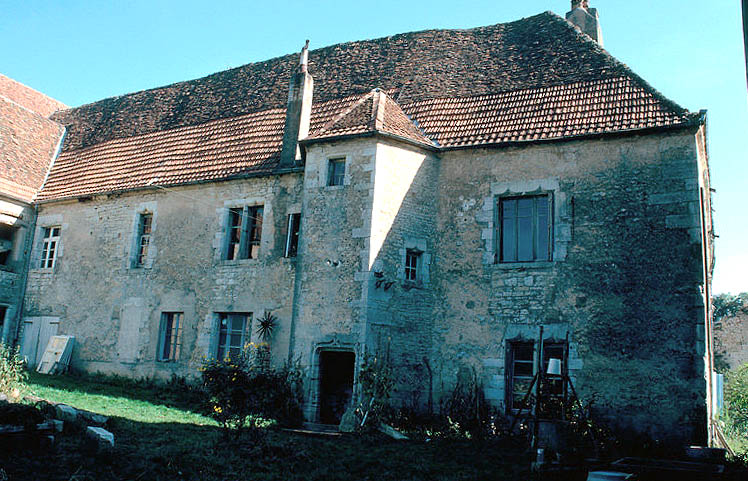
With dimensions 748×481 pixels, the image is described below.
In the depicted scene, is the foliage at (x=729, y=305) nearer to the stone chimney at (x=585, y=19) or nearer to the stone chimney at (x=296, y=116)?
the stone chimney at (x=585, y=19)

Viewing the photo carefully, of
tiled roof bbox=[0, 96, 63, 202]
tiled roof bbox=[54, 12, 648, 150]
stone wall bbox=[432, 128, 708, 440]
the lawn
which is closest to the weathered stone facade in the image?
stone wall bbox=[432, 128, 708, 440]

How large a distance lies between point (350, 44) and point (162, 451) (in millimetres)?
12538

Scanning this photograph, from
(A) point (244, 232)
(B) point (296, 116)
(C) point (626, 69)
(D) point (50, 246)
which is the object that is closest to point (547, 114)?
(C) point (626, 69)

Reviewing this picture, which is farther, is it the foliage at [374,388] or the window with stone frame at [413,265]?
the window with stone frame at [413,265]

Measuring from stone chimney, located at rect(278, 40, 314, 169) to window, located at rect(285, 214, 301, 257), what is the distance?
1185 millimetres

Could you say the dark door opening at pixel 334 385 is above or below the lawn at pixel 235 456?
above

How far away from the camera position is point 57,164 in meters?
20.0

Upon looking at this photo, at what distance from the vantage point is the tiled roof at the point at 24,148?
18422 millimetres

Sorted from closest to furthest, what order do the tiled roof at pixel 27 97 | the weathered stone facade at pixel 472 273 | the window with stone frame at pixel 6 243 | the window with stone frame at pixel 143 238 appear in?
the weathered stone facade at pixel 472 273 < the window with stone frame at pixel 143 238 < the window with stone frame at pixel 6 243 < the tiled roof at pixel 27 97

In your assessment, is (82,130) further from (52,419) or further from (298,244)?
(52,419)

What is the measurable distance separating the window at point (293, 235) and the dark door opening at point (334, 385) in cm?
251

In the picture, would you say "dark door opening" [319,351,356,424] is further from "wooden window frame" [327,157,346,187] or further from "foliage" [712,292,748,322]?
Result: "foliage" [712,292,748,322]

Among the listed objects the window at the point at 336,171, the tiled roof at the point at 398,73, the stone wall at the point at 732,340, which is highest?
the tiled roof at the point at 398,73

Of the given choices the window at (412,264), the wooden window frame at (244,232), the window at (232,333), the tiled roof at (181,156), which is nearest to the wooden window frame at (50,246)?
the tiled roof at (181,156)
